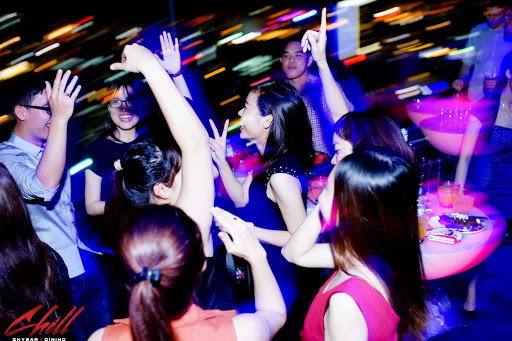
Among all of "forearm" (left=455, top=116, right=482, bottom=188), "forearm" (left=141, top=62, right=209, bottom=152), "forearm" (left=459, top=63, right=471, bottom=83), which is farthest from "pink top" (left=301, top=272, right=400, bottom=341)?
"forearm" (left=459, top=63, right=471, bottom=83)

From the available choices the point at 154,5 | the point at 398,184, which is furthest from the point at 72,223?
the point at 154,5

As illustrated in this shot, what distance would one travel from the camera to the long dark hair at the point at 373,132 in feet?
6.86

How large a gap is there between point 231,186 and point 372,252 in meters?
1.33

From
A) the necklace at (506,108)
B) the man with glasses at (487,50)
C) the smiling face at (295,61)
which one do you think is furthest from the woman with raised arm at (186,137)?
the man with glasses at (487,50)

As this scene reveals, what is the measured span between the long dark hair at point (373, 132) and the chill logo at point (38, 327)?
1673 mm

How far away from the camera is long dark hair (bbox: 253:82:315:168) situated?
2275 mm

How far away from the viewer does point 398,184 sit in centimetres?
122

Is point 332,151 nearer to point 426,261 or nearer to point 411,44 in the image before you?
point 426,261

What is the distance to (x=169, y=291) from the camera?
3.22 feet

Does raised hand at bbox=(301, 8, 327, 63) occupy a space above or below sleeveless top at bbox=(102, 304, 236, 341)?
above

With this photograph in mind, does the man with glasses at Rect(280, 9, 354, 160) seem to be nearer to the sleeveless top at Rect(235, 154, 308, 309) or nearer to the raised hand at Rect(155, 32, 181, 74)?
the sleeveless top at Rect(235, 154, 308, 309)

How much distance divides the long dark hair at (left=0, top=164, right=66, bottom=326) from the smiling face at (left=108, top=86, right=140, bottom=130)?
3.59ft

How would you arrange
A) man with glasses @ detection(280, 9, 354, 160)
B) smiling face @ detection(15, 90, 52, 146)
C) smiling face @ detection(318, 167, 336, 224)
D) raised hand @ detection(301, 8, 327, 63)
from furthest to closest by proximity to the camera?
1. man with glasses @ detection(280, 9, 354, 160)
2. raised hand @ detection(301, 8, 327, 63)
3. smiling face @ detection(15, 90, 52, 146)
4. smiling face @ detection(318, 167, 336, 224)

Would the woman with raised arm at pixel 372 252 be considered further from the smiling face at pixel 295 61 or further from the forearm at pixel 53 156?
the smiling face at pixel 295 61
